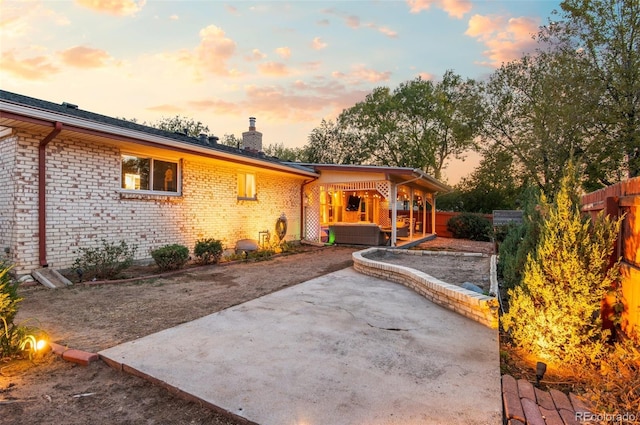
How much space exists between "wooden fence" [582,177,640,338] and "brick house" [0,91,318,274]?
8060 mm

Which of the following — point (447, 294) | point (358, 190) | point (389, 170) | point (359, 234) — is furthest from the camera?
point (358, 190)

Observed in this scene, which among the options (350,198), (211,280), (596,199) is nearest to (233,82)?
(211,280)

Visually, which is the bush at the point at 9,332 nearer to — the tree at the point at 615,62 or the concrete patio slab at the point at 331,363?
the concrete patio slab at the point at 331,363

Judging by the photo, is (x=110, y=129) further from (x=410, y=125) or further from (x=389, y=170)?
(x=410, y=125)

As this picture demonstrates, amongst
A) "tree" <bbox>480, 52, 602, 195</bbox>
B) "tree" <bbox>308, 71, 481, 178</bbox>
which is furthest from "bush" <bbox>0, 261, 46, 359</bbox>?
"tree" <bbox>308, 71, 481, 178</bbox>

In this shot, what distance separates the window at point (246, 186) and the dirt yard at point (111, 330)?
11.8ft

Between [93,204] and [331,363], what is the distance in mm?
6683

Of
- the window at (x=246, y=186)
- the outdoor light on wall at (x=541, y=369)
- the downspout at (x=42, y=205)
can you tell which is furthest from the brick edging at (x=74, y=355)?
the window at (x=246, y=186)

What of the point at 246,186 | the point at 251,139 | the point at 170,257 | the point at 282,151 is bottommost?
the point at 170,257

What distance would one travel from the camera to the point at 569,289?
3.08 metres

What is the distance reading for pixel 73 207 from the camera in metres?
6.86

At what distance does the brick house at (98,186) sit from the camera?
6.16 m

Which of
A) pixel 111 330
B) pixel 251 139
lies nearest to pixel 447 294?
pixel 111 330

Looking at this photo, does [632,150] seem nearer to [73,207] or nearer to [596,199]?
[596,199]
